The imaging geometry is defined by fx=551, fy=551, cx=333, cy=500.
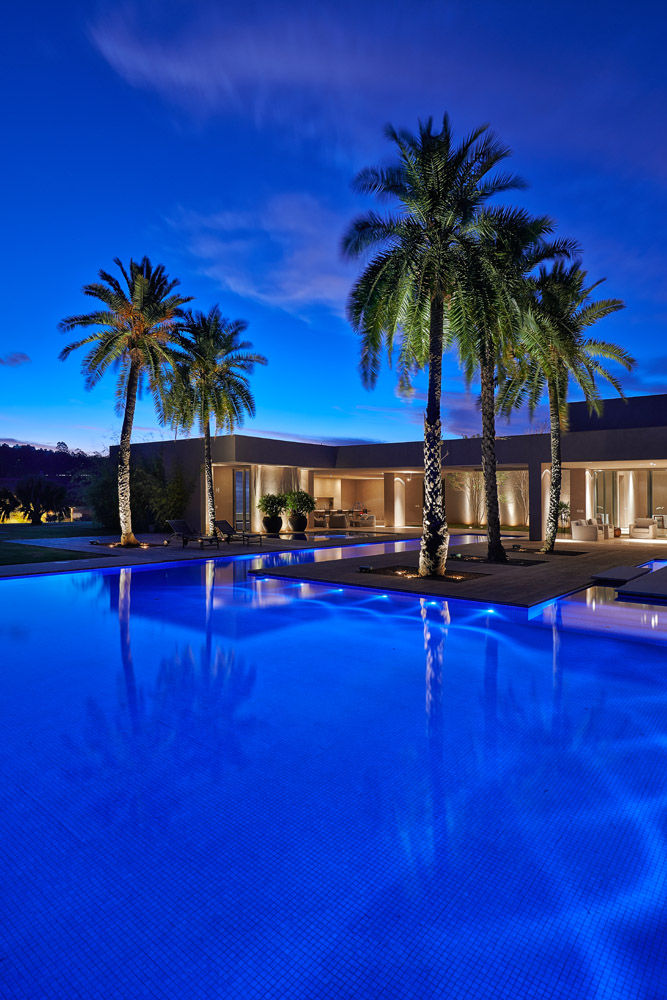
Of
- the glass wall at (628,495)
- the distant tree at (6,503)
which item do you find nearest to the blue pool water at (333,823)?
the glass wall at (628,495)

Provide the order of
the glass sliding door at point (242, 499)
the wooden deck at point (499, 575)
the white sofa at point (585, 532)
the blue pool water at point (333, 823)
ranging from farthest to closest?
1. the glass sliding door at point (242, 499)
2. the white sofa at point (585, 532)
3. the wooden deck at point (499, 575)
4. the blue pool water at point (333, 823)

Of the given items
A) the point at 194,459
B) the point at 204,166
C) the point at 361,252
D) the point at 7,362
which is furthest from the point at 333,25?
the point at 7,362

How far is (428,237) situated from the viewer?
12.2 meters

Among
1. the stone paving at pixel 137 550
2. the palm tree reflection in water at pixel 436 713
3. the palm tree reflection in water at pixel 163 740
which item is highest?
the stone paving at pixel 137 550

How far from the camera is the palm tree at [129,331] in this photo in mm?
17969

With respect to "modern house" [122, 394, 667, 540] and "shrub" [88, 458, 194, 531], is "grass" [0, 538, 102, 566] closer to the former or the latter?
"shrub" [88, 458, 194, 531]

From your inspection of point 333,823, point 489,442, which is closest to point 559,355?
point 489,442

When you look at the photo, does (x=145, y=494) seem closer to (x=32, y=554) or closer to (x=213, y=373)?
(x=213, y=373)

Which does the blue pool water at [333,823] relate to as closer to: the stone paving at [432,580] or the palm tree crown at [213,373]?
the stone paving at [432,580]

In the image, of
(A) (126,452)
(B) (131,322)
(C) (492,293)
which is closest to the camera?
(C) (492,293)

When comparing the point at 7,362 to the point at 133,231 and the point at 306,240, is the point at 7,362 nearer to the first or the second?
the point at 133,231

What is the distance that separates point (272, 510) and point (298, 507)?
3.71 ft

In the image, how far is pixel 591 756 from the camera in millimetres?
4039

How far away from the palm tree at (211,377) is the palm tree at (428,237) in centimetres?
892
